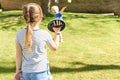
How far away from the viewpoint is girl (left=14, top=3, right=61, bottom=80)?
373cm

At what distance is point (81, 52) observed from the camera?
944 centimetres

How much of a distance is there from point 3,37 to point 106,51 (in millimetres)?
4108

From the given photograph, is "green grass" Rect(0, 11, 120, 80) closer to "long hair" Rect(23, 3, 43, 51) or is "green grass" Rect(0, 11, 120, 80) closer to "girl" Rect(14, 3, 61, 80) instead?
"girl" Rect(14, 3, 61, 80)

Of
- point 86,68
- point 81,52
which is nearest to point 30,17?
point 86,68

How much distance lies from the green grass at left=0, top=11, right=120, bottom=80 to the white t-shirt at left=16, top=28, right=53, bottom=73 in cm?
306

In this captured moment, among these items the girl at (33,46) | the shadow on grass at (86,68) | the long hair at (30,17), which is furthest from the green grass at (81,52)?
the long hair at (30,17)

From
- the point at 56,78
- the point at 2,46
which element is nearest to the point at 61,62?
the point at 56,78

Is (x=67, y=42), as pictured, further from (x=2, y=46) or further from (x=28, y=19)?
(x=28, y=19)

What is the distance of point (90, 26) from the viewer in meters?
14.2

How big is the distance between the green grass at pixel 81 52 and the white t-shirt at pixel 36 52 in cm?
306

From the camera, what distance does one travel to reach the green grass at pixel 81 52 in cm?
726

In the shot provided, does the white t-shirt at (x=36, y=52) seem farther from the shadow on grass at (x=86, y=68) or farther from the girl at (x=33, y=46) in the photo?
the shadow on grass at (x=86, y=68)

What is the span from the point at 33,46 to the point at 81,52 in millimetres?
5682

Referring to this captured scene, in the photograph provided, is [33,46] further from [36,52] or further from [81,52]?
[81,52]
